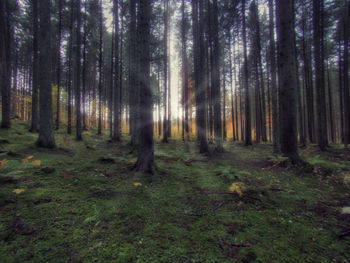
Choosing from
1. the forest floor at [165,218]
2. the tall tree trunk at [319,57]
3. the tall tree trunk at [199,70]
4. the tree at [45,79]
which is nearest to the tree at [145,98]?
the forest floor at [165,218]

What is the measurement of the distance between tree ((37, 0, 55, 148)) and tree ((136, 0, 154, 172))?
5.21 metres

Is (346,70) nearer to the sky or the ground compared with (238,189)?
nearer to the sky

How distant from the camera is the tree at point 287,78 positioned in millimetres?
5770

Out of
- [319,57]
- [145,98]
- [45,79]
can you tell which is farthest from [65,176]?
[319,57]

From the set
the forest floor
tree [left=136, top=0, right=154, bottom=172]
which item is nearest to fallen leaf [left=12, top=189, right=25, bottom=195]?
the forest floor

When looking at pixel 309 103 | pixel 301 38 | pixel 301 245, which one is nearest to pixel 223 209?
pixel 301 245

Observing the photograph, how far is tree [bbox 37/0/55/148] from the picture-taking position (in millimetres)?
6773

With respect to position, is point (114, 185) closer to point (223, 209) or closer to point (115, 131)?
point (223, 209)

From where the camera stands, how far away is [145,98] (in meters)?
4.82

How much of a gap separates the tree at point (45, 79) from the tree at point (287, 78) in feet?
34.2

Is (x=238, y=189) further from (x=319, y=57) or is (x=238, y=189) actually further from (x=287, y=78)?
(x=319, y=57)

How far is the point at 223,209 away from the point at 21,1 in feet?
76.9

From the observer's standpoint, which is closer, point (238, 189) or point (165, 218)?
point (165, 218)

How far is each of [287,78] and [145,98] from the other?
572 cm
